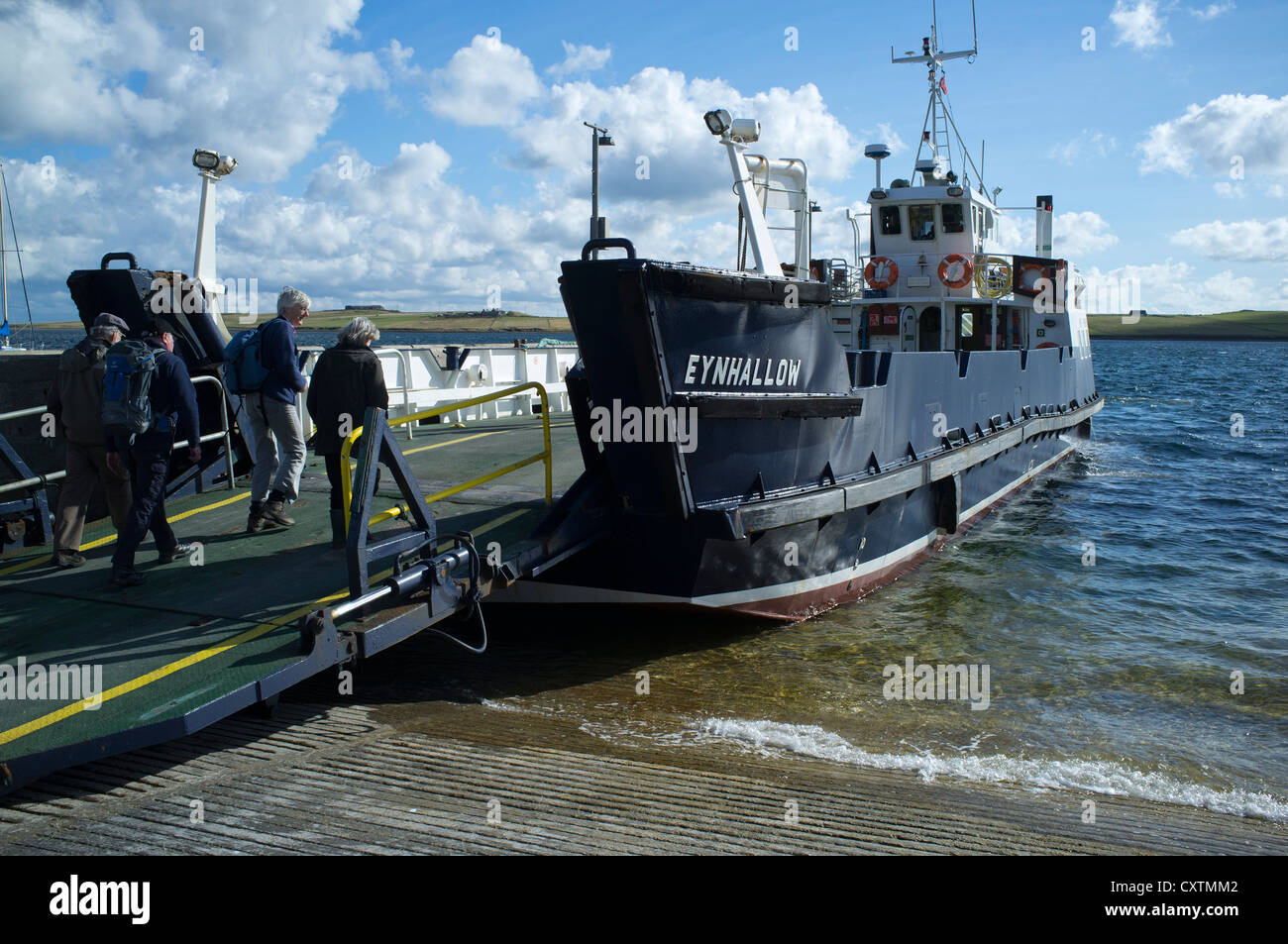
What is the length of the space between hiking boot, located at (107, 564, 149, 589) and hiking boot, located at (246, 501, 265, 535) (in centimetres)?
110

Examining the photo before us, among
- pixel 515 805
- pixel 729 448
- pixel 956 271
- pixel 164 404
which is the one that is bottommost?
pixel 515 805

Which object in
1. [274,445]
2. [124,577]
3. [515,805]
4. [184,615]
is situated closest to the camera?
[515,805]

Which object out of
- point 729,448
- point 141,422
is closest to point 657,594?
point 729,448

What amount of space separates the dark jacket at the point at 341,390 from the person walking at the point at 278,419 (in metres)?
0.52

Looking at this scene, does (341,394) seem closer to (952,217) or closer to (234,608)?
(234,608)

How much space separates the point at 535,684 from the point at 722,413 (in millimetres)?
2267

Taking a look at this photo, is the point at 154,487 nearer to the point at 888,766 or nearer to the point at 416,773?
the point at 416,773

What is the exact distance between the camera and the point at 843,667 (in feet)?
22.5

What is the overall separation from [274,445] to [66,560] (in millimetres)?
1514

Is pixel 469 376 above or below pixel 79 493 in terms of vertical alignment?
above

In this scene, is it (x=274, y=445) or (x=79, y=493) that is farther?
(x=274, y=445)

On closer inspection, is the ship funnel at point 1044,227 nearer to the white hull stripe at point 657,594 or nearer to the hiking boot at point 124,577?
the white hull stripe at point 657,594

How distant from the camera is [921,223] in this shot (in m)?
16.2

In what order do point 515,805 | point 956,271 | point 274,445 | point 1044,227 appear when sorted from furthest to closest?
point 1044,227
point 956,271
point 274,445
point 515,805
